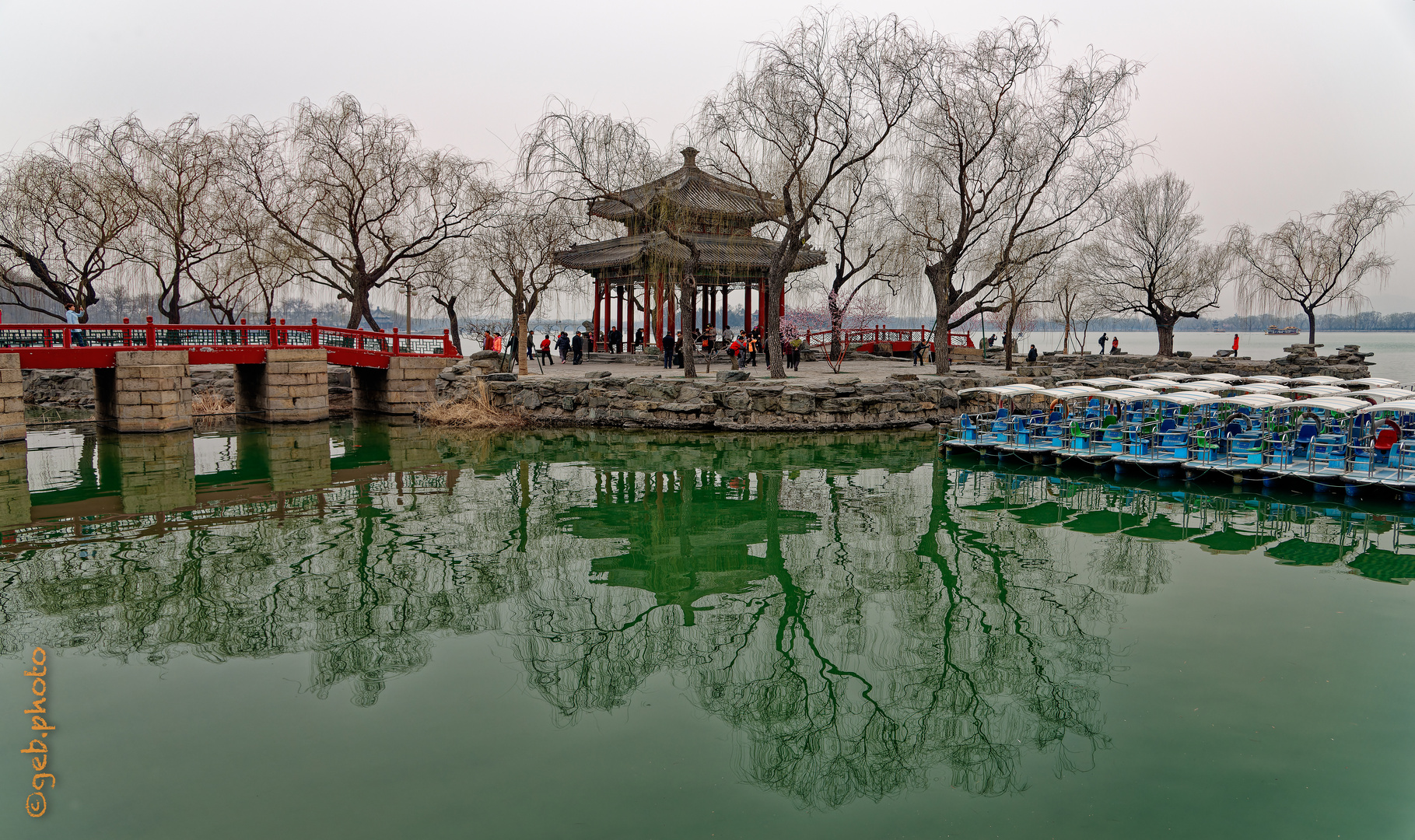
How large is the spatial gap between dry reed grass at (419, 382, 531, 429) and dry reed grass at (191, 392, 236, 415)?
665 cm

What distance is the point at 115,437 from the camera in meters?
21.4

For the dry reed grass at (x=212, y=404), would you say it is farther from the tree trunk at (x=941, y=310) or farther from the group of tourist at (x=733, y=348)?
the tree trunk at (x=941, y=310)

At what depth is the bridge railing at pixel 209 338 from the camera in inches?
786

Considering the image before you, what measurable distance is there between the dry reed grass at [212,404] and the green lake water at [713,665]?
1144 cm

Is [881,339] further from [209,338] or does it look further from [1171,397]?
[209,338]

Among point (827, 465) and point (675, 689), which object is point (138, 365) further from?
point (675, 689)

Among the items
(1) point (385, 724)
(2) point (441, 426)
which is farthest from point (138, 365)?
(1) point (385, 724)

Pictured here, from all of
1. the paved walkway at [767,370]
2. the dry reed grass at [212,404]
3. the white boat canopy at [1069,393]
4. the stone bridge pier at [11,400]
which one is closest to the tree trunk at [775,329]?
the paved walkway at [767,370]

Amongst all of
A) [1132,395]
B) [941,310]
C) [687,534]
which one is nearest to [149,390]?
[687,534]

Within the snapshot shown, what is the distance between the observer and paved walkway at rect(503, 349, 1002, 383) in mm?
25250

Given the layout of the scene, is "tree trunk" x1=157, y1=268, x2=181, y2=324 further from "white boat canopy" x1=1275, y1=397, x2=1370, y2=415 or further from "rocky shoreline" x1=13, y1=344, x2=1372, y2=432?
"white boat canopy" x1=1275, y1=397, x2=1370, y2=415

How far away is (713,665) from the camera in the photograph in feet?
26.0

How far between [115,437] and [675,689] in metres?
20.1

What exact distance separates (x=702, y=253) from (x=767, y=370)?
430cm
